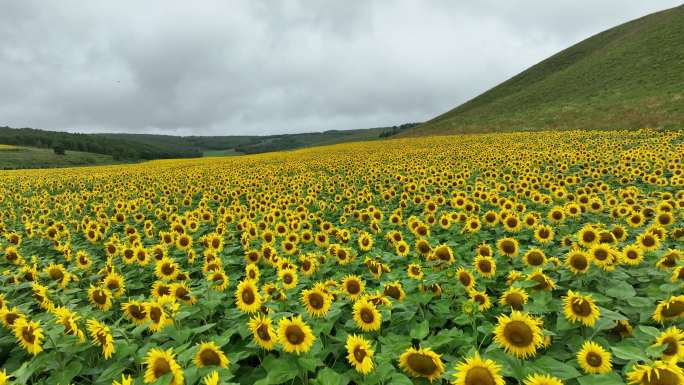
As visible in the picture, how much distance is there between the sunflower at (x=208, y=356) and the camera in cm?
318

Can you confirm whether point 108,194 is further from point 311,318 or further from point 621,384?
point 621,384

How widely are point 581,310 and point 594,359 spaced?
589mm

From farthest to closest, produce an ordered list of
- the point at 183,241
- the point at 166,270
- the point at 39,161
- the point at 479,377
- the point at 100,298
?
the point at 39,161 → the point at 183,241 → the point at 166,270 → the point at 100,298 → the point at 479,377

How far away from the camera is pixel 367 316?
12.9 ft

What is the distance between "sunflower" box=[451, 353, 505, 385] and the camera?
8.89 feet

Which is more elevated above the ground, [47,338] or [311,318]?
[47,338]

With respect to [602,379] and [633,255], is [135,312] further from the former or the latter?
[633,255]

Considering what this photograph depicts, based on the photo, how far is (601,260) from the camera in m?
4.70

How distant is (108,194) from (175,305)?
16.4 metres

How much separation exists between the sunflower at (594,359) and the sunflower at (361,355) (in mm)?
1939

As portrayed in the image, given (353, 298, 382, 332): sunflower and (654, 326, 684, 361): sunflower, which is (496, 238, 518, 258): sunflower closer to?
(654, 326, 684, 361): sunflower

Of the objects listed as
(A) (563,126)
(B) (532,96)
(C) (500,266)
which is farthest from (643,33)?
(C) (500,266)

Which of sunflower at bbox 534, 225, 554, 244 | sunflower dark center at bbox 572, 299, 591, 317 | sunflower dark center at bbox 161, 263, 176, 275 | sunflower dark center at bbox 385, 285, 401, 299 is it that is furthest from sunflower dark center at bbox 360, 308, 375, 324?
sunflower at bbox 534, 225, 554, 244

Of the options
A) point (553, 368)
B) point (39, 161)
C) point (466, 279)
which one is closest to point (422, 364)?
point (553, 368)
